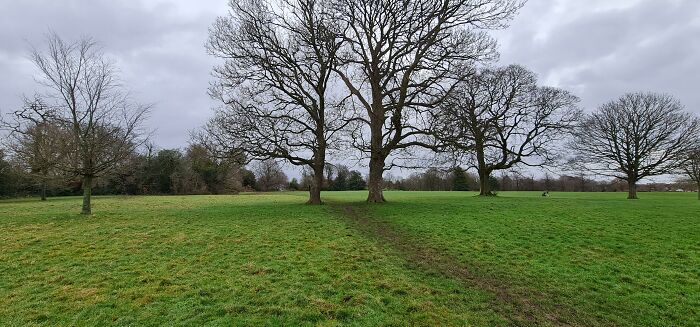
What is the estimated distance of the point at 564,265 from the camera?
907 centimetres

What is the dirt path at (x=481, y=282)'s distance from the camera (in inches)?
233

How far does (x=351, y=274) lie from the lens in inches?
312

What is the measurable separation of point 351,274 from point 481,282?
2.82 metres

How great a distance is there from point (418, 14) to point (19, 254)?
21.2 meters

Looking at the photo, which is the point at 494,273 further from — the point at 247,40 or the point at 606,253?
the point at 247,40

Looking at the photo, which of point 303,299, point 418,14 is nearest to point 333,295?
point 303,299

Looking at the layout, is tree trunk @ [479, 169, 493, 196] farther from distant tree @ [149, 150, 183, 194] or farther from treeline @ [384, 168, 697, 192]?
distant tree @ [149, 150, 183, 194]

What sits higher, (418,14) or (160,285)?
(418,14)

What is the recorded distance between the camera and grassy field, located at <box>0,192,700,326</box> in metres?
5.88

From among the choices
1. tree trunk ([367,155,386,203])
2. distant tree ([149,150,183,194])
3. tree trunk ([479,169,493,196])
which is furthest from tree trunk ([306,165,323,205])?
distant tree ([149,150,183,194])

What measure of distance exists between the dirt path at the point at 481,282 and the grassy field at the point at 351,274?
33mm

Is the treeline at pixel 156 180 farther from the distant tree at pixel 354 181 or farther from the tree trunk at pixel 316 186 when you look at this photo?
the distant tree at pixel 354 181

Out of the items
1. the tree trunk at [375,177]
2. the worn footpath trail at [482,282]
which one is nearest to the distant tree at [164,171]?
the tree trunk at [375,177]

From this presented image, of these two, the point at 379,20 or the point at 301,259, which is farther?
the point at 379,20
